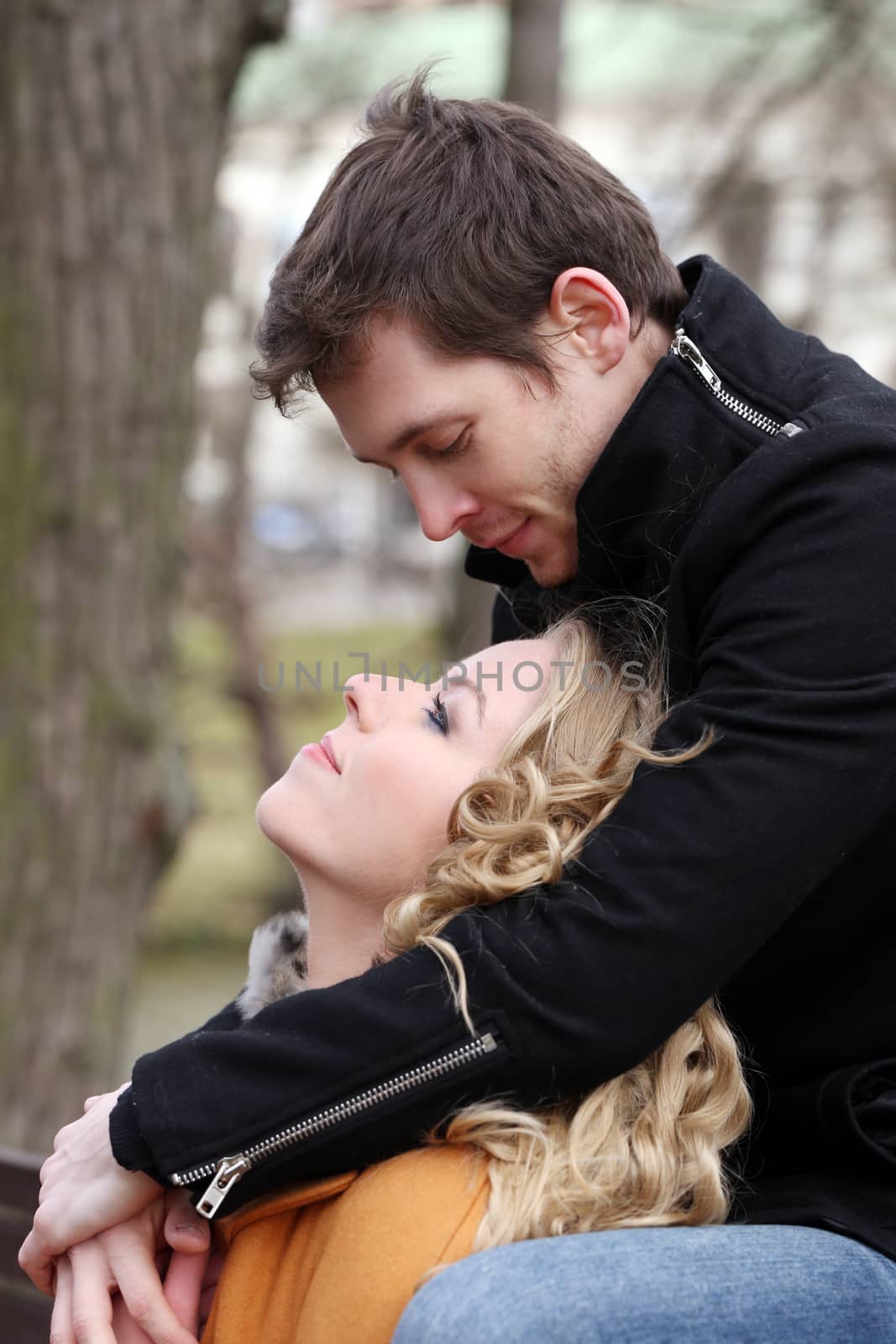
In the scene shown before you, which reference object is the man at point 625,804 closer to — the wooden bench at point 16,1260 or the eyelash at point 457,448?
the eyelash at point 457,448

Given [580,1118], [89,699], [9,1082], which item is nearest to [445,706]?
[580,1118]

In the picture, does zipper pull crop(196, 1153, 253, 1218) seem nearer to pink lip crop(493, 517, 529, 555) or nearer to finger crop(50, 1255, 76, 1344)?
finger crop(50, 1255, 76, 1344)

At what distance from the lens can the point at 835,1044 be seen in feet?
6.17

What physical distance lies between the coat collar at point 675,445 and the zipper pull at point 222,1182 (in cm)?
95

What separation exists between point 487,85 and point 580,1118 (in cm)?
775

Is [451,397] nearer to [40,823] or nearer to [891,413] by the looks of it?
[891,413]

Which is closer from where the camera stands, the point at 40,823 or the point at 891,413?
the point at 891,413

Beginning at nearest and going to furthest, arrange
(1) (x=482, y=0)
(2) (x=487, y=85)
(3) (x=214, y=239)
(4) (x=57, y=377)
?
(4) (x=57, y=377)
(3) (x=214, y=239)
(1) (x=482, y=0)
(2) (x=487, y=85)

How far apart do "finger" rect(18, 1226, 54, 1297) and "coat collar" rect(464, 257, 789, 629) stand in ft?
3.92

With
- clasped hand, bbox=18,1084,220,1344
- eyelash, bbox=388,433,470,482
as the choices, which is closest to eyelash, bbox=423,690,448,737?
eyelash, bbox=388,433,470,482

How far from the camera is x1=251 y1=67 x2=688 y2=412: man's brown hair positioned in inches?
79.4

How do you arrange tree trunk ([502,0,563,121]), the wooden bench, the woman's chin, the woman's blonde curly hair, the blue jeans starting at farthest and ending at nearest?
tree trunk ([502,0,563,121]) → the wooden bench → the woman's chin → the woman's blonde curly hair → the blue jeans

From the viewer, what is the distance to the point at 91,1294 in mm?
1846

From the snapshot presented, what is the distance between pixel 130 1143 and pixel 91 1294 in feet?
0.79
